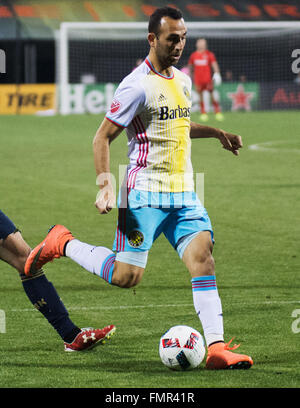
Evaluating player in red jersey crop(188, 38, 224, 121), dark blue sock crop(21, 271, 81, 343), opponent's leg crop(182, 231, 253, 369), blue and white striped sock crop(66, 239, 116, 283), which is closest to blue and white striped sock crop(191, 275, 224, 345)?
opponent's leg crop(182, 231, 253, 369)

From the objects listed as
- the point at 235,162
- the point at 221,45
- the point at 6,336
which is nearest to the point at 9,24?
the point at 221,45

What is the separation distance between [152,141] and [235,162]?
508 inches

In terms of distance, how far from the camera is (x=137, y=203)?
5.76 m

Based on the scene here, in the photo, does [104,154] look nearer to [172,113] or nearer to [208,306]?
[172,113]

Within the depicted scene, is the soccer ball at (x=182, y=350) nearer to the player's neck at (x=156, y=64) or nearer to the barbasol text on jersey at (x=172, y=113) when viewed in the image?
the barbasol text on jersey at (x=172, y=113)

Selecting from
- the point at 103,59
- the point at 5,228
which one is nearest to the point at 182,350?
the point at 5,228

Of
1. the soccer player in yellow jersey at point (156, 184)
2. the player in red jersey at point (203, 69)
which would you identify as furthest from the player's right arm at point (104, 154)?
the player in red jersey at point (203, 69)

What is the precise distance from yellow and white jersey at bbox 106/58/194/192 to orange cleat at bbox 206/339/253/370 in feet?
3.21

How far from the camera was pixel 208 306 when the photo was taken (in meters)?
5.64

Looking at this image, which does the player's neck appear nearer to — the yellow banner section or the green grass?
the green grass

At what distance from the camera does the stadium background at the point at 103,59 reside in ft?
105

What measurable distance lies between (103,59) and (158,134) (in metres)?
30.5
